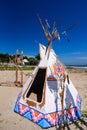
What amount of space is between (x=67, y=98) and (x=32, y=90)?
2533mm

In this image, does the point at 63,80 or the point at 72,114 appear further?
the point at 63,80

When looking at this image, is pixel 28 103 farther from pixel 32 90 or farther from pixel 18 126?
pixel 32 90

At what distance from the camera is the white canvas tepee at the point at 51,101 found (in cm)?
503

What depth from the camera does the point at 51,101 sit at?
17.4 ft

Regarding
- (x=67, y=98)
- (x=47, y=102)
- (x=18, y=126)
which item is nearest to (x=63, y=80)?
(x=67, y=98)

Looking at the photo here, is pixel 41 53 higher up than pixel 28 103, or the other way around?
pixel 41 53

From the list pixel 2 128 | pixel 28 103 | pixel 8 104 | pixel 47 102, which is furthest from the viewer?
pixel 8 104

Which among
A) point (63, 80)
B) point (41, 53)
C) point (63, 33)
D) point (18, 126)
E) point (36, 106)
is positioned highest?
point (63, 33)

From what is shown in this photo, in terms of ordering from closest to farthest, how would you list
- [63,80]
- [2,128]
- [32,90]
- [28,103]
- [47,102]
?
[2,128] → [47,102] → [28,103] → [63,80] → [32,90]

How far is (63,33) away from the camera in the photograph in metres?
6.21

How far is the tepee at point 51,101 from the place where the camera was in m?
5.03

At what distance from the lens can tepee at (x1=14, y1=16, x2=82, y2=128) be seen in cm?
503

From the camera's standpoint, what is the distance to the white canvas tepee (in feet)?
16.5

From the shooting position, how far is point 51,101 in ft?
17.4
